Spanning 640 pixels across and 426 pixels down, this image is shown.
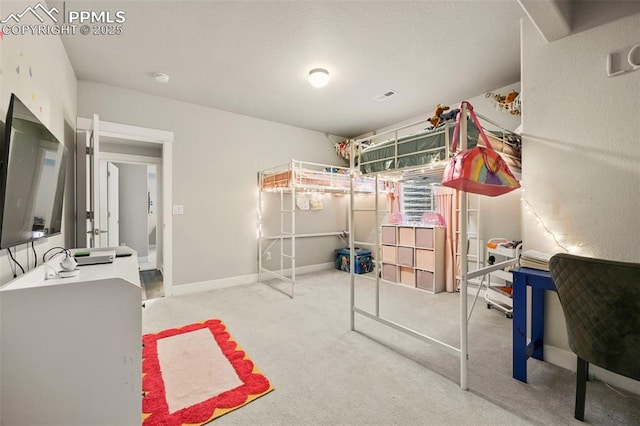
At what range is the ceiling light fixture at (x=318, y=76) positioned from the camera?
2829 millimetres

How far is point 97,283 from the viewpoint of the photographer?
3.67 ft

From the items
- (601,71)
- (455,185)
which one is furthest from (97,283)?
(601,71)

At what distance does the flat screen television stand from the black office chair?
2585 mm

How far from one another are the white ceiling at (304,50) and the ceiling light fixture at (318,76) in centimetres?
10

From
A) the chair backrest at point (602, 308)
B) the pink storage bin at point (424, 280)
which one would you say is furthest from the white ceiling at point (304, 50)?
the pink storage bin at point (424, 280)

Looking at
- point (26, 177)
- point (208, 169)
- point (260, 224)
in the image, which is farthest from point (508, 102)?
point (26, 177)

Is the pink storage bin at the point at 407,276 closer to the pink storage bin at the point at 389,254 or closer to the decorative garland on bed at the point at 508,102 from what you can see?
the pink storage bin at the point at 389,254

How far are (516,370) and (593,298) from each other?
2.74 ft

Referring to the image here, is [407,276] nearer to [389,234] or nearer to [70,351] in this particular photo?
[389,234]

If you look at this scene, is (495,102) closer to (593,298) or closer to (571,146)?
(571,146)

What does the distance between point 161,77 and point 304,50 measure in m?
1.71

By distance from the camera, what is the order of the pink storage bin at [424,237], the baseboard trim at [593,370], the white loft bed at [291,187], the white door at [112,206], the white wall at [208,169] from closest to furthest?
the baseboard trim at [593,370] → the white wall at [208,169] → the white loft bed at [291,187] → the pink storage bin at [424,237] → the white door at [112,206]

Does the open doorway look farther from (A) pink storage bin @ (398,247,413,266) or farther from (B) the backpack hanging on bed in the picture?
(B) the backpack hanging on bed

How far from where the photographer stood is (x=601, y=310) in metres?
1.25
